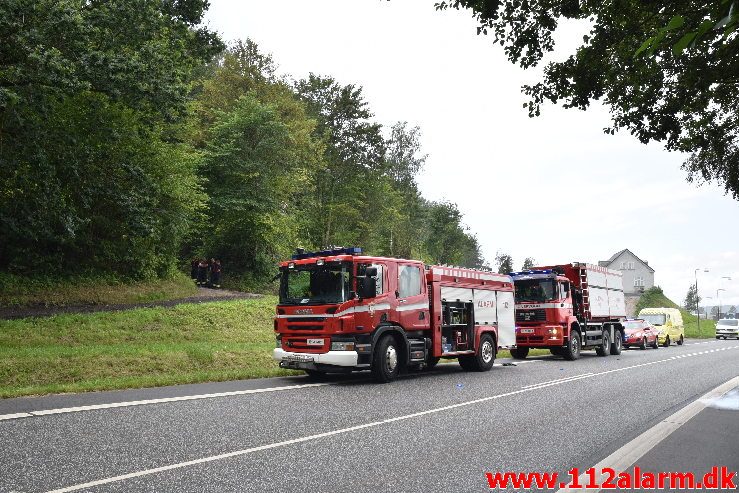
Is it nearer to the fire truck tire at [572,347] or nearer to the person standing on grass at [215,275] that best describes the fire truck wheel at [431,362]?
the fire truck tire at [572,347]

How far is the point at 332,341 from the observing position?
11.8m

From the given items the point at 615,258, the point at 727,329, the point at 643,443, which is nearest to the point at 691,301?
the point at 615,258

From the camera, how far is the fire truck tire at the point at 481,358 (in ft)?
50.4

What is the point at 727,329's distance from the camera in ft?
158

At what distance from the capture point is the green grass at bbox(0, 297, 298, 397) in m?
12.4

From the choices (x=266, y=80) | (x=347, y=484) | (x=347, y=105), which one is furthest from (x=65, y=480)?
(x=347, y=105)

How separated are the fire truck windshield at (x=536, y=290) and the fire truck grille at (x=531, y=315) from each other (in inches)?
14.9

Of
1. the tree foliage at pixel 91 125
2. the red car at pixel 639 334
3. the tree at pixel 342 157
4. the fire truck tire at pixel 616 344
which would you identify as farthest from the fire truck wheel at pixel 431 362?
the tree at pixel 342 157

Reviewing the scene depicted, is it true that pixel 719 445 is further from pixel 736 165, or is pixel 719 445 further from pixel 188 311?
pixel 188 311

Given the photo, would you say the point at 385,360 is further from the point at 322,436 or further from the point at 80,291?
the point at 80,291

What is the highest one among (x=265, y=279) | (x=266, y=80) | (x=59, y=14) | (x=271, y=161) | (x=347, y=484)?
(x=266, y=80)

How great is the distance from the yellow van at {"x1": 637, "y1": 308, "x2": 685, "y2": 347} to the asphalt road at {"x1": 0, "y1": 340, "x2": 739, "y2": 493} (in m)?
22.8

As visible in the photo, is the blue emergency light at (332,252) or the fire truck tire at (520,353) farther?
the fire truck tire at (520,353)

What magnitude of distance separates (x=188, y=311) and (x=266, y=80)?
2467cm
